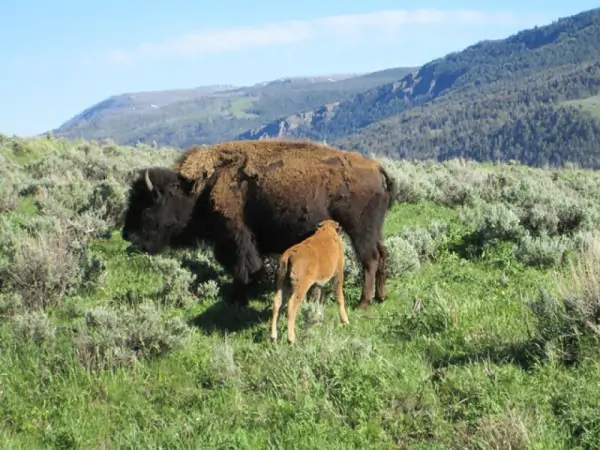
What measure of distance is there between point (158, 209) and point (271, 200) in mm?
1764

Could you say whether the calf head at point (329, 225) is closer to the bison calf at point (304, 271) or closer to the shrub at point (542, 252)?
the bison calf at point (304, 271)

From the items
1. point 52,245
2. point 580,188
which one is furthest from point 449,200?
point 52,245

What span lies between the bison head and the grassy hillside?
33 cm

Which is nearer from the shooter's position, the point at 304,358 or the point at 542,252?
the point at 304,358

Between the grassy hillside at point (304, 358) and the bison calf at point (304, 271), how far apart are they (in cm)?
23

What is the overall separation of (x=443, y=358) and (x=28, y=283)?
5.11m

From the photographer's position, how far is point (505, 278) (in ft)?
27.3

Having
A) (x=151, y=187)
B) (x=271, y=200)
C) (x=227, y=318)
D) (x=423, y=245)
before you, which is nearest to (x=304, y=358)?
(x=227, y=318)

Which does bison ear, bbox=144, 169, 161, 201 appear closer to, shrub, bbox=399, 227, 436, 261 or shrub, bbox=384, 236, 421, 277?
shrub, bbox=384, 236, 421, 277

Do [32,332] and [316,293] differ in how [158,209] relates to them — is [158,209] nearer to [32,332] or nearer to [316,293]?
[316,293]

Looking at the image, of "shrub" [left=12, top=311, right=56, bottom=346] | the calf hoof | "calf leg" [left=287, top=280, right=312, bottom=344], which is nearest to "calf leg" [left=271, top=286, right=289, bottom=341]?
"calf leg" [left=287, top=280, right=312, bottom=344]

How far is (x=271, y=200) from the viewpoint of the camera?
27.0ft

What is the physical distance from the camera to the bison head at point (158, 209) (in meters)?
8.91

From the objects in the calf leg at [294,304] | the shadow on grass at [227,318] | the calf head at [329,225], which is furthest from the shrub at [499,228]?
the calf leg at [294,304]
